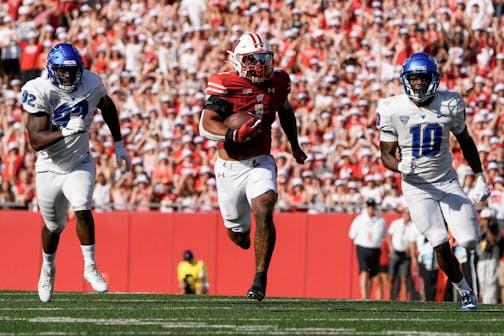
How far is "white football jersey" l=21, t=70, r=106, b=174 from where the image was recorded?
906 cm

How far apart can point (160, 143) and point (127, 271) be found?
70.7 inches

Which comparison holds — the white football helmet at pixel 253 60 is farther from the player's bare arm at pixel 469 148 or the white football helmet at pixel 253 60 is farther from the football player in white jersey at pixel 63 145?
the player's bare arm at pixel 469 148

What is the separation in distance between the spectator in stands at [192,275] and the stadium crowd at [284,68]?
87cm

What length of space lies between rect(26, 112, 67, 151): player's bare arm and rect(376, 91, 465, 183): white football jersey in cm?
226

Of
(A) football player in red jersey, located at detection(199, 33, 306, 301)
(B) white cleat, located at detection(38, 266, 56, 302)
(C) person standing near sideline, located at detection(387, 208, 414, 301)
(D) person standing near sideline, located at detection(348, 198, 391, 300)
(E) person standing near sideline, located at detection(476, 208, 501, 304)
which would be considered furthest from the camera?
(C) person standing near sideline, located at detection(387, 208, 414, 301)

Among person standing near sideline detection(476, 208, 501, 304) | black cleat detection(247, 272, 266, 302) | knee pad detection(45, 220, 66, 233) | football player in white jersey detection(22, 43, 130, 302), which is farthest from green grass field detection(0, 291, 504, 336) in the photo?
person standing near sideline detection(476, 208, 501, 304)

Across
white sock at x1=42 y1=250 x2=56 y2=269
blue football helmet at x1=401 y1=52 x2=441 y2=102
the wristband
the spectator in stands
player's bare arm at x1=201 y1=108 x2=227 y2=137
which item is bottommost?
the spectator in stands

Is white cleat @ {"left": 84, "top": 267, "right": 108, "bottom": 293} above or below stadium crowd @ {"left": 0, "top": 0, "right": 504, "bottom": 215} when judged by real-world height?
below

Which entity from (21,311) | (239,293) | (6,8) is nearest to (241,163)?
(21,311)

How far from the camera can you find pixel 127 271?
1755 centimetres

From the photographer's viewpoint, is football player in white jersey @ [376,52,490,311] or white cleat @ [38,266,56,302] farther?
white cleat @ [38,266,56,302]

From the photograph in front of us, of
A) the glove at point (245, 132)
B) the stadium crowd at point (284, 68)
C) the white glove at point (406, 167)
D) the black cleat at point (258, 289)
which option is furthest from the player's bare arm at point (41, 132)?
the stadium crowd at point (284, 68)

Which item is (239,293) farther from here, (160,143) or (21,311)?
(21,311)

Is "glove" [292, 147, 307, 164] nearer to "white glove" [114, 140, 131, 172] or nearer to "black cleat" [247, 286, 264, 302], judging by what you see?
"white glove" [114, 140, 131, 172]
